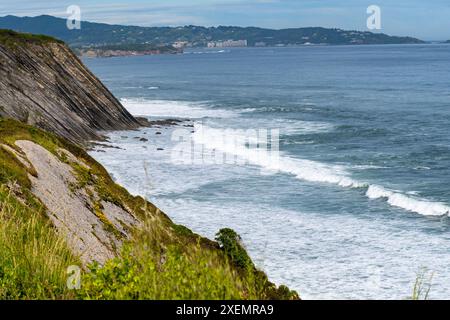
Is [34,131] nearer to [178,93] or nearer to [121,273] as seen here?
[121,273]

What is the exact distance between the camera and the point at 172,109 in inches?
3615

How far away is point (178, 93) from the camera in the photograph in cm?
11931

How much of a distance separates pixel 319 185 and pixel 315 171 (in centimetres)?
411

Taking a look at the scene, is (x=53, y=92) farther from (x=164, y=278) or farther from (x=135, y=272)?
(x=164, y=278)

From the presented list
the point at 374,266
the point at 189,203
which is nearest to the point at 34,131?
the point at 189,203

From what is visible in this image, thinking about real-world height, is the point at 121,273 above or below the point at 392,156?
above

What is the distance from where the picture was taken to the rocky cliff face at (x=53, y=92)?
54.8 m

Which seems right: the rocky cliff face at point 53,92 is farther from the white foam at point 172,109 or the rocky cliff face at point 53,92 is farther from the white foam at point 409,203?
the white foam at point 409,203

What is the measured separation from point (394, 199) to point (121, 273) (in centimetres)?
3276

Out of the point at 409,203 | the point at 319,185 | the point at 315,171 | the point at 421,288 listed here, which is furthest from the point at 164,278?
the point at 315,171

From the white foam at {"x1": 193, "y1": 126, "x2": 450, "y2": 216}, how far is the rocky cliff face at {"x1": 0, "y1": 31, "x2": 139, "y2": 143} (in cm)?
1087

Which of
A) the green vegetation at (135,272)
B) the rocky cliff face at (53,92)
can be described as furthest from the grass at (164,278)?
the rocky cliff face at (53,92)

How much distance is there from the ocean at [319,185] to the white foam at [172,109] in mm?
291

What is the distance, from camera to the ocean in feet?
88.1
